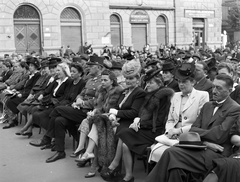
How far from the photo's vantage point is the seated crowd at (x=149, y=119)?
12.0ft

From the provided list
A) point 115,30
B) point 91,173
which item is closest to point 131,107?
point 91,173

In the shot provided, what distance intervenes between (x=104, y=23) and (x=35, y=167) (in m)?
20.5

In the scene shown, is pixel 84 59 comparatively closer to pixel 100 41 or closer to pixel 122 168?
pixel 122 168

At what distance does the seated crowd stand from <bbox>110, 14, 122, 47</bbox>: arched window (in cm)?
1903

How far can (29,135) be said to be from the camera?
7766mm

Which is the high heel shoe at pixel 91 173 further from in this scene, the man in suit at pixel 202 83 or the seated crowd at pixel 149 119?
the man in suit at pixel 202 83

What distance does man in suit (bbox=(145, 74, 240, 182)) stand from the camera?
3.54 m

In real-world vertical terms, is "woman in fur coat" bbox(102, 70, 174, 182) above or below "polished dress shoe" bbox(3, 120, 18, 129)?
above

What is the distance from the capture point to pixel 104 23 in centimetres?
2520

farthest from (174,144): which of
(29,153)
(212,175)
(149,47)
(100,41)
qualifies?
(149,47)

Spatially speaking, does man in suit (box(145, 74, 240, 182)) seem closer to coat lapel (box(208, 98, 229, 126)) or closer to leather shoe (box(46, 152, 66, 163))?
coat lapel (box(208, 98, 229, 126))

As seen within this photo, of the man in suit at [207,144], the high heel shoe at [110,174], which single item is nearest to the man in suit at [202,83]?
the man in suit at [207,144]

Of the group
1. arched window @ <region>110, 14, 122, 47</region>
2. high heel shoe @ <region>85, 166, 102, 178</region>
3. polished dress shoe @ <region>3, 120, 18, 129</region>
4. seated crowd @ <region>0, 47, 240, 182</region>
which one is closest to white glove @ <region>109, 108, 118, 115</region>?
seated crowd @ <region>0, 47, 240, 182</region>

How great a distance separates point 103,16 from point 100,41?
1910 millimetres
